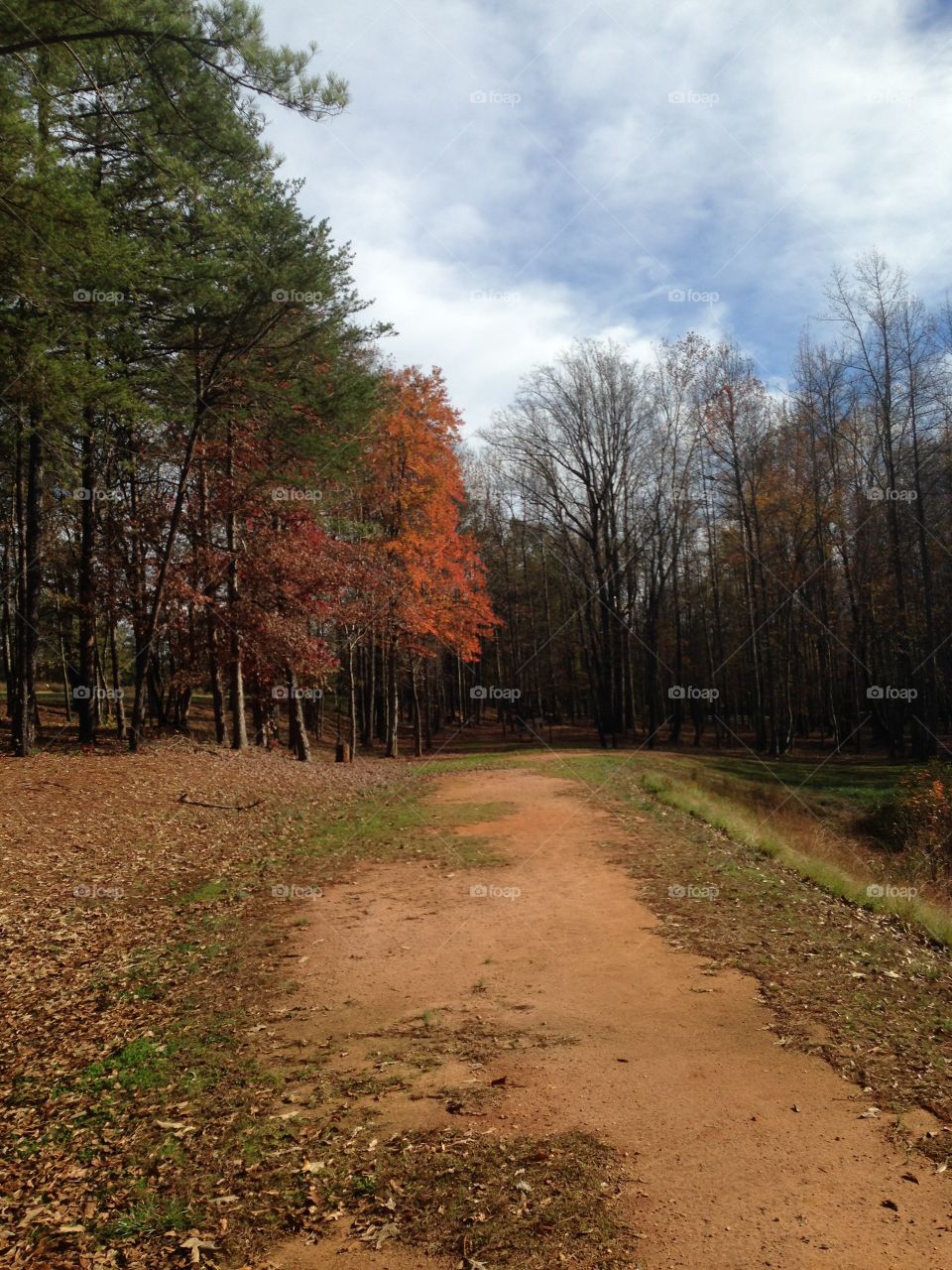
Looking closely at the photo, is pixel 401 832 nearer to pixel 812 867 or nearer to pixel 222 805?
pixel 222 805

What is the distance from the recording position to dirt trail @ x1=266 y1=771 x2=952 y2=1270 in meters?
3.33

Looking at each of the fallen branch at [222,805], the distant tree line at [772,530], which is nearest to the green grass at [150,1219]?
the fallen branch at [222,805]

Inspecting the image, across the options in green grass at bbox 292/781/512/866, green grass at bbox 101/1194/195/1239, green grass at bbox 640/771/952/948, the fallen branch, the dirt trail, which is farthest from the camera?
the fallen branch

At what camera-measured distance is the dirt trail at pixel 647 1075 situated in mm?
3334

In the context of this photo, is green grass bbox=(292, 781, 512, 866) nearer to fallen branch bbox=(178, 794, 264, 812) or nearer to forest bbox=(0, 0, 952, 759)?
fallen branch bbox=(178, 794, 264, 812)

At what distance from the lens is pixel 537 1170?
12.4 ft

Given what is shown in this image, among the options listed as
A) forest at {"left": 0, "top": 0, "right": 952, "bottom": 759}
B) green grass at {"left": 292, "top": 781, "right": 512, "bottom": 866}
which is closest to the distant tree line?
forest at {"left": 0, "top": 0, "right": 952, "bottom": 759}

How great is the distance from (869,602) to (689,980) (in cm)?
2961

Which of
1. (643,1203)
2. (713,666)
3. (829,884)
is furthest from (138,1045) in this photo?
(713,666)

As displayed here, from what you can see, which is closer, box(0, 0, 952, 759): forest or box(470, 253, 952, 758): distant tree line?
box(0, 0, 952, 759): forest

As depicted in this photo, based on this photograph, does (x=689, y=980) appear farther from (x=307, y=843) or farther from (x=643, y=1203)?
(x=307, y=843)

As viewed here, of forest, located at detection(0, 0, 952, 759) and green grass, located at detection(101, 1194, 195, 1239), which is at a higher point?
forest, located at detection(0, 0, 952, 759)

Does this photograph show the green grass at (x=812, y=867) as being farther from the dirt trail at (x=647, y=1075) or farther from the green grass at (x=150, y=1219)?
the green grass at (x=150, y=1219)

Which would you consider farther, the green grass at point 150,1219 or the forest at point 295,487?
the forest at point 295,487
